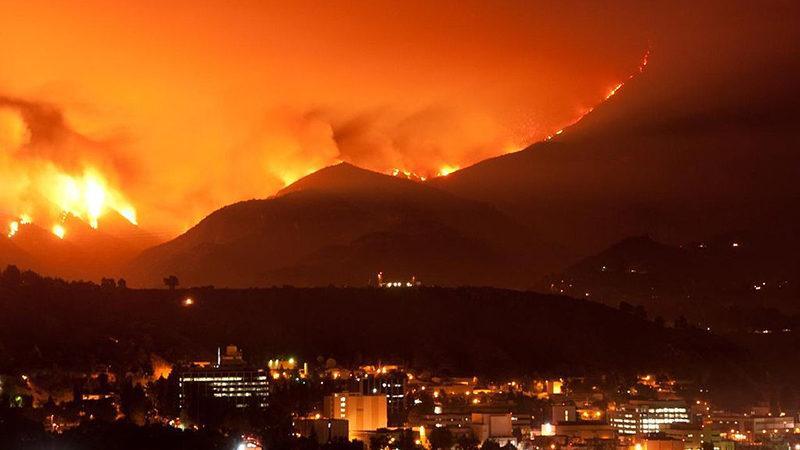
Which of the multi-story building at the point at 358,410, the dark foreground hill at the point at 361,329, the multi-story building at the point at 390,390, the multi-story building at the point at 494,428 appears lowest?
the multi-story building at the point at 494,428

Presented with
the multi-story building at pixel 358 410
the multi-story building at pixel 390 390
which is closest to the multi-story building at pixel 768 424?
the multi-story building at pixel 390 390

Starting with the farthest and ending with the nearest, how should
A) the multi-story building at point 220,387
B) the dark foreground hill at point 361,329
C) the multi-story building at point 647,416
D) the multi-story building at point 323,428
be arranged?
the dark foreground hill at point 361,329 < the multi-story building at point 647,416 < the multi-story building at point 220,387 < the multi-story building at point 323,428

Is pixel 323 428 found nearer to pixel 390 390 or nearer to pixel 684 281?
pixel 390 390

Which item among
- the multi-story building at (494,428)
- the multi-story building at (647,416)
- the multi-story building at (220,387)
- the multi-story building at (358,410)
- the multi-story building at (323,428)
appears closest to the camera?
the multi-story building at (323,428)

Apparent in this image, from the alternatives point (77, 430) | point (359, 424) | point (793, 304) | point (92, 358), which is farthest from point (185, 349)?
point (793, 304)

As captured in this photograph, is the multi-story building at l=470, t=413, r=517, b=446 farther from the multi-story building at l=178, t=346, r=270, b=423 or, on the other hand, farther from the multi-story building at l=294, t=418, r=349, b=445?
the multi-story building at l=178, t=346, r=270, b=423

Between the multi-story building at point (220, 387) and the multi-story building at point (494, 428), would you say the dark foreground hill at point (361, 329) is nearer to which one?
the multi-story building at point (220, 387)

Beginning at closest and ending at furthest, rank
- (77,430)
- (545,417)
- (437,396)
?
1. (77,430)
2. (545,417)
3. (437,396)

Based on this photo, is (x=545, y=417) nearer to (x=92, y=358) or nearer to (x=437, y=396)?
(x=437, y=396)
